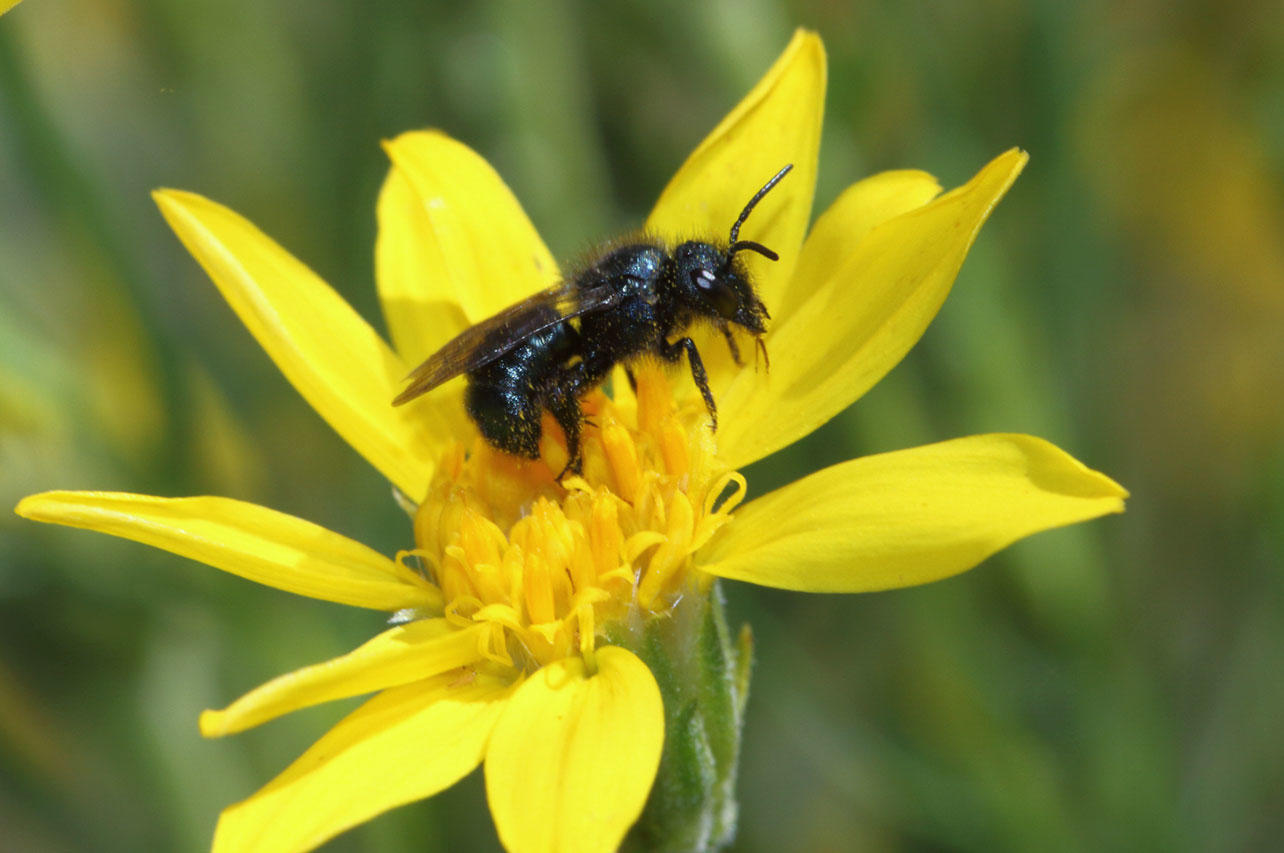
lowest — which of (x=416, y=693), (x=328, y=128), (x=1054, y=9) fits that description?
(x=416, y=693)

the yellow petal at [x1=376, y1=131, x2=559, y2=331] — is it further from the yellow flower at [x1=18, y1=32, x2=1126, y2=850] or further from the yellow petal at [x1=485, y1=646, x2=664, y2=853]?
the yellow petal at [x1=485, y1=646, x2=664, y2=853]

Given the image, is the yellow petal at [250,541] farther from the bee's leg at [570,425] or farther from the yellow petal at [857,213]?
the yellow petal at [857,213]

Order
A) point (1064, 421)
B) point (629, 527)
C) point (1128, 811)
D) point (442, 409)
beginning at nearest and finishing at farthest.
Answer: point (629, 527) → point (442, 409) → point (1128, 811) → point (1064, 421)

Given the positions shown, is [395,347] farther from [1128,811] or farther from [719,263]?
[1128,811]

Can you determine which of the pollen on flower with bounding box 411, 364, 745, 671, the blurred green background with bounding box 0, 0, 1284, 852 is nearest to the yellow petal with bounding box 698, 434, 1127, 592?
the pollen on flower with bounding box 411, 364, 745, 671

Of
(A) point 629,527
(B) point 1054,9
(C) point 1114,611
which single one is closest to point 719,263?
(A) point 629,527

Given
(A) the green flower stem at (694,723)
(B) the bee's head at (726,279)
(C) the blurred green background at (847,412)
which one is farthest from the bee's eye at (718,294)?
(C) the blurred green background at (847,412)

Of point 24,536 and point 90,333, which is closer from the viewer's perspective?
point 24,536
